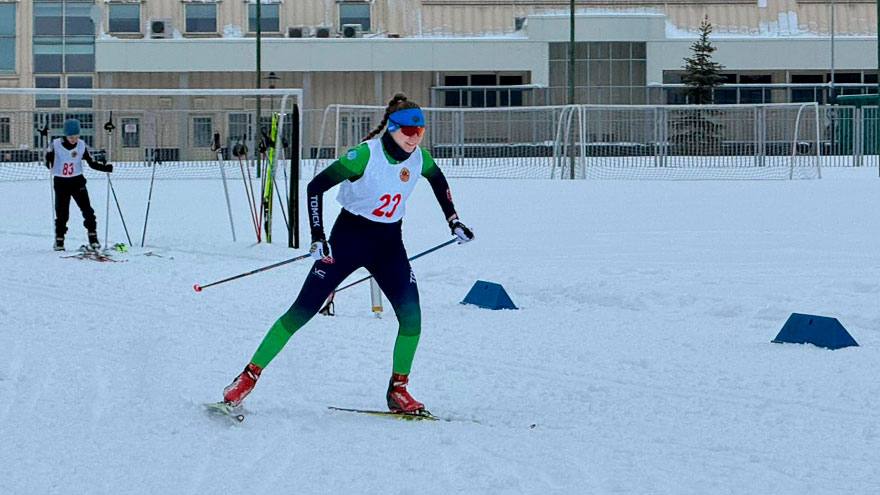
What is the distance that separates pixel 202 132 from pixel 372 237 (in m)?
25.2

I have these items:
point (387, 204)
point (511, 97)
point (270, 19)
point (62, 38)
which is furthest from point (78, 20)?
point (387, 204)

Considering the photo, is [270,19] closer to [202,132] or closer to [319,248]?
[202,132]

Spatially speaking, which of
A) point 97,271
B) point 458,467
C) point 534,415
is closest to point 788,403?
point 534,415

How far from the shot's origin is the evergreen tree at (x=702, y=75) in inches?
1892

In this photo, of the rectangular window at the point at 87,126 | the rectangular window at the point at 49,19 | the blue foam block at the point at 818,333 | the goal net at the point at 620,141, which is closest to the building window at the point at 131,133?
the rectangular window at the point at 87,126

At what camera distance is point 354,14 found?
2012 inches

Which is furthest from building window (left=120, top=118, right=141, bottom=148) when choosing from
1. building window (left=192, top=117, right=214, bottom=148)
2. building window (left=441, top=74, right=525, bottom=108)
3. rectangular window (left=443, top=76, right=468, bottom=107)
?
rectangular window (left=443, top=76, right=468, bottom=107)

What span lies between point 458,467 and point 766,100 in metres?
45.7

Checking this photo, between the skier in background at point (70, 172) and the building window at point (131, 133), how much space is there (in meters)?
11.7

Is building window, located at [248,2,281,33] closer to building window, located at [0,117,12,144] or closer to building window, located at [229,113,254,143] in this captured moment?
building window, located at [229,113,254,143]

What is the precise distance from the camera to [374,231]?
6816 mm

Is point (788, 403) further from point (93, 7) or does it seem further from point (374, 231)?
point (93, 7)

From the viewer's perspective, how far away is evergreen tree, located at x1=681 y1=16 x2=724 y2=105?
48.1m

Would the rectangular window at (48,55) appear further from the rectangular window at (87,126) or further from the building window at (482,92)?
the rectangular window at (87,126)
